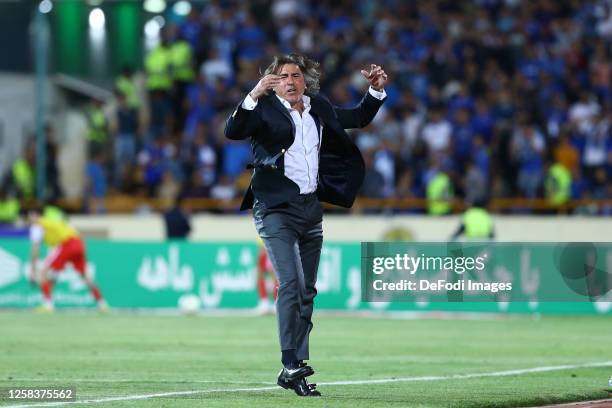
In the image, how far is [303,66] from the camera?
10.6 meters

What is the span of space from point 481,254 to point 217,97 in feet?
66.0

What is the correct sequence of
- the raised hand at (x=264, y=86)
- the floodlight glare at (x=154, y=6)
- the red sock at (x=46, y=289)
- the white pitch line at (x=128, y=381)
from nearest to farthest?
the raised hand at (x=264, y=86) < the white pitch line at (x=128, y=381) < the red sock at (x=46, y=289) < the floodlight glare at (x=154, y=6)

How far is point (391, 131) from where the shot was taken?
28500 mm

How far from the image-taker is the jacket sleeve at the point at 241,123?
10117 mm

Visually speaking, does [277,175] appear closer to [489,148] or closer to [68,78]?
[489,148]

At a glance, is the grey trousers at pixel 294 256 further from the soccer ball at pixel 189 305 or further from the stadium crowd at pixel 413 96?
the soccer ball at pixel 189 305

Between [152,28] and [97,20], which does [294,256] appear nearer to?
[152,28]

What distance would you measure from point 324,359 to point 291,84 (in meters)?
5.07

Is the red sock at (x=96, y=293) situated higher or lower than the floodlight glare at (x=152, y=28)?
lower

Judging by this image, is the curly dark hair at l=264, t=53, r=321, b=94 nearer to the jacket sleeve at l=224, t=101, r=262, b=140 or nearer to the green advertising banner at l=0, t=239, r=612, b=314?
the jacket sleeve at l=224, t=101, r=262, b=140

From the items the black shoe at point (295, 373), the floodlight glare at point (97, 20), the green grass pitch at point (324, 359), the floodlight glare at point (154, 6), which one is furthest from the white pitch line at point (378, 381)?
Result: the floodlight glare at point (97, 20)

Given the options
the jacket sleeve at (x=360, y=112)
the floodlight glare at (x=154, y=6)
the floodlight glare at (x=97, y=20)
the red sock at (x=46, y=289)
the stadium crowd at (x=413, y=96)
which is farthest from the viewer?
the floodlight glare at (x=97, y=20)

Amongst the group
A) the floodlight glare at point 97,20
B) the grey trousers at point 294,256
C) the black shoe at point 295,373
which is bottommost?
the black shoe at point 295,373

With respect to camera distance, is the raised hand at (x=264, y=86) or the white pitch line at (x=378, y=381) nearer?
the white pitch line at (x=378, y=381)
